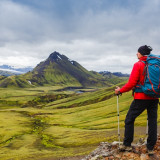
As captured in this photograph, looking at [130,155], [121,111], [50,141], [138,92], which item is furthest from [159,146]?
[121,111]

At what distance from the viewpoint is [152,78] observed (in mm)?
11547

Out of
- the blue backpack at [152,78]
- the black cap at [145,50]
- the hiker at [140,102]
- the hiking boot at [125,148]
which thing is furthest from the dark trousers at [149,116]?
the black cap at [145,50]

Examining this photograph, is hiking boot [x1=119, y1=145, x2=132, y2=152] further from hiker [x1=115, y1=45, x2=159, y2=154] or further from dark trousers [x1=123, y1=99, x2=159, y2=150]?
dark trousers [x1=123, y1=99, x2=159, y2=150]

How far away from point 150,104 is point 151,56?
3509mm

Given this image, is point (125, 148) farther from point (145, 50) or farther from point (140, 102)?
point (145, 50)

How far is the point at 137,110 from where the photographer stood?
12.6 meters

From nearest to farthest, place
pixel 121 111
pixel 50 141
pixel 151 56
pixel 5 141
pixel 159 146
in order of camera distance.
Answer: pixel 151 56
pixel 159 146
pixel 50 141
pixel 5 141
pixel 121 111

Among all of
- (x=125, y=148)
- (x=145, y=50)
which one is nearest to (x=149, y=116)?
(x=125, y=148)

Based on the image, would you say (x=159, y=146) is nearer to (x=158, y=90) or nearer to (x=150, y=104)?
(x=150, y=104)

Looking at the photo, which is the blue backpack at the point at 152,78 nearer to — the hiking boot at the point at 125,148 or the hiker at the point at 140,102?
the hiker at the point at 140,102

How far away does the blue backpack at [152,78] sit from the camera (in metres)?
11.4

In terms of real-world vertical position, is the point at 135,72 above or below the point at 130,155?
above

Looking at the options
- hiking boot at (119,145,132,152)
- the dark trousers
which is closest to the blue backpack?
the dark trousers

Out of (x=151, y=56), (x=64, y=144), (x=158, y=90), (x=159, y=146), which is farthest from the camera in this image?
(x=64, y=144)
